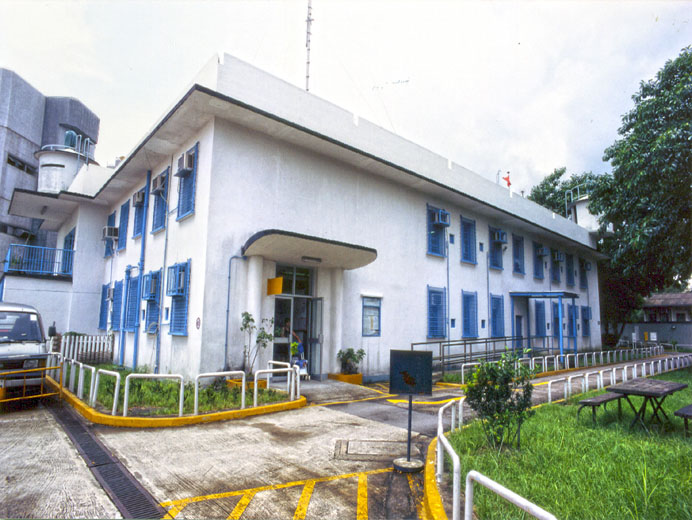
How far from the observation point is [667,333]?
133 feet

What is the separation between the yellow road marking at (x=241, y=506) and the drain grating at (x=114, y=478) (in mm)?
682

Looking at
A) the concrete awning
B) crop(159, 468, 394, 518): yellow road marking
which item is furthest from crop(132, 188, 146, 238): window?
crop(159, 468, 394, 518): yellow road marking

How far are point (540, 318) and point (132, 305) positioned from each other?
1975 cm

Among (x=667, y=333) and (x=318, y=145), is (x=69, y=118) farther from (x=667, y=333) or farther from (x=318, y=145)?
(x=667, y=333)

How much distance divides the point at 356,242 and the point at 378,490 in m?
9.75

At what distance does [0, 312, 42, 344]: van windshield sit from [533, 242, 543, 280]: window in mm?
22052

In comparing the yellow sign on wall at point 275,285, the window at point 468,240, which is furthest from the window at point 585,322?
the yellow sign on wall at point 275,285

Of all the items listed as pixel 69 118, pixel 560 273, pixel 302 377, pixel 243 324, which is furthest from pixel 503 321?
pixel 69 118

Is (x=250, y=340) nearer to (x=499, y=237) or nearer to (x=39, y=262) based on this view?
(x=499, y=237)

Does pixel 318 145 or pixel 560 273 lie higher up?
pixel 318 145

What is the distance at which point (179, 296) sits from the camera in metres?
11.7

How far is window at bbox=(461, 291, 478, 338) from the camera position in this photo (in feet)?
58.9

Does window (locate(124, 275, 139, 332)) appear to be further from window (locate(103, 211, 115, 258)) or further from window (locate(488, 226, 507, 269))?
window (locate(488, 226, 507, 269))

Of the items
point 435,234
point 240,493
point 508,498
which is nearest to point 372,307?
point 435,234
